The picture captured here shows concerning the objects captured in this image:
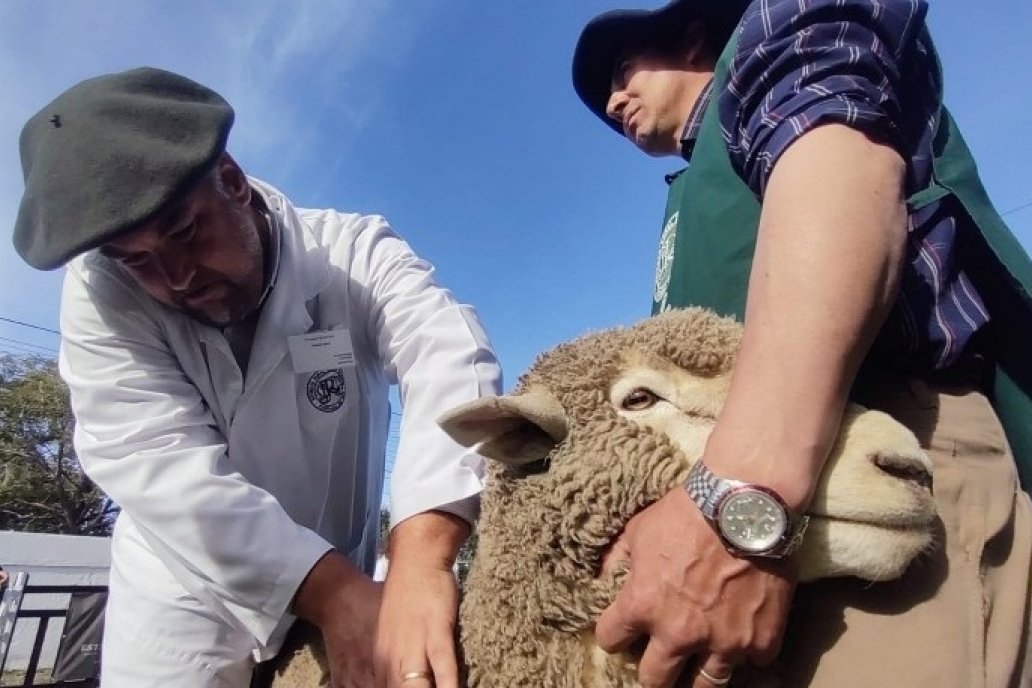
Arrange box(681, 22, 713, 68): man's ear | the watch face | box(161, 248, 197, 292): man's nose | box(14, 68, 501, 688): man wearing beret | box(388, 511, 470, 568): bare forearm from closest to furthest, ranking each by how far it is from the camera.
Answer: the watch face < box(388, 511, 470, 568): bare forearm < box(14, 68, 501, 688): man wearing beret < box(681, 22, 713, 68): man's ear < box(161, 248, 197, 292): man's nose

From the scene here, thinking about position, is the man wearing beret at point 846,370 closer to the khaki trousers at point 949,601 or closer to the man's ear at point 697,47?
the khaki trousers at point 949,601

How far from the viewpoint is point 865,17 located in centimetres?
149

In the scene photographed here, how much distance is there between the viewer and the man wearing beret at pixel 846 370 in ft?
4.19

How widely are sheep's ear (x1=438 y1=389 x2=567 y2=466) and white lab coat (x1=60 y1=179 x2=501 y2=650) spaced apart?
1.83ft

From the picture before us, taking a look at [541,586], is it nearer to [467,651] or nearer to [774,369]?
[467,651]

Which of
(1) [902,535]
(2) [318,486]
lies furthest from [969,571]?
(2) [318,486]

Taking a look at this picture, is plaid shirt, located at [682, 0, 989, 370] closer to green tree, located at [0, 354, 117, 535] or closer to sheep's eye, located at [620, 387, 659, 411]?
sheep's eye, located at [620, 387, 659, 411]

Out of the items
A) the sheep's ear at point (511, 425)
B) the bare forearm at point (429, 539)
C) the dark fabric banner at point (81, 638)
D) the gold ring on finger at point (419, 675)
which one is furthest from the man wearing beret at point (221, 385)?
the dark fabric banner at point (81, 638)

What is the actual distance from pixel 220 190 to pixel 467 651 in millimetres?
1763

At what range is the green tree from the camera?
2762 centimetres

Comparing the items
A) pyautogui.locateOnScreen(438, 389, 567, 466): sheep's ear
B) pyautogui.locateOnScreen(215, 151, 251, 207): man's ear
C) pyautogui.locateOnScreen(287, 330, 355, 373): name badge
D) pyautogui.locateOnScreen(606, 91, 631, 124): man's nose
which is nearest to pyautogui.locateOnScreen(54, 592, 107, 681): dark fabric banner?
pyautogui.locateOnScreen(215, 151, 251, 207): man's ear

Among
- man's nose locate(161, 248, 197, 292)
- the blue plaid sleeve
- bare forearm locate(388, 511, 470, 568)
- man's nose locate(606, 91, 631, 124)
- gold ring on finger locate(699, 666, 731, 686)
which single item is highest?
man's nose locate(606, 91, 631, 124)

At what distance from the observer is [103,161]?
2416 mm

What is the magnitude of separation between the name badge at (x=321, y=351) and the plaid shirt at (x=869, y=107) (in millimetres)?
1509
